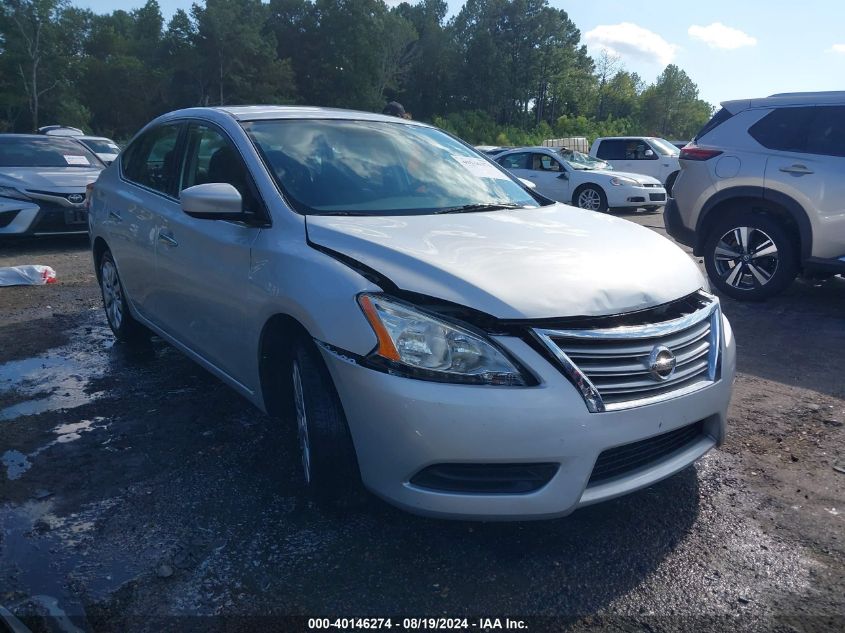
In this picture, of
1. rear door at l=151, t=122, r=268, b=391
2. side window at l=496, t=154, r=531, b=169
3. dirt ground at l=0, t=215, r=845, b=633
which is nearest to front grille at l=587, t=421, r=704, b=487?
dirt ground at l=0, t=215, r=845, b=633

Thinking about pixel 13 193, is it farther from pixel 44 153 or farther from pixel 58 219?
pixel 44 153

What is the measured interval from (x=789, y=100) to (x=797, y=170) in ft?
2.48

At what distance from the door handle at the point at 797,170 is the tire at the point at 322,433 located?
5144mm

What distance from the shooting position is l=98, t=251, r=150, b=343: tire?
510cm

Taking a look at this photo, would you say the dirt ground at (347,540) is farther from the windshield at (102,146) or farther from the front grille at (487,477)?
the windshield at (102,146)

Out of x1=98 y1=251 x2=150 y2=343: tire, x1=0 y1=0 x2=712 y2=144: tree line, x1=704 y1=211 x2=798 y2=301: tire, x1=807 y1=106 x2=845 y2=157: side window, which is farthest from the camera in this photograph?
x1=0 y1=0 x2=712 y2=144: tree line

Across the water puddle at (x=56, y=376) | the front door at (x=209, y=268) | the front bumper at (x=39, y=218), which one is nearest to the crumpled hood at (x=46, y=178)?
the front bumper at (x=39, y=218)

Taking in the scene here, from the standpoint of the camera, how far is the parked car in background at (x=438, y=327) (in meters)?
2.35

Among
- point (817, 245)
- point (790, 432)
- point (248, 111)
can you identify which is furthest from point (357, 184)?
point (817, 245)

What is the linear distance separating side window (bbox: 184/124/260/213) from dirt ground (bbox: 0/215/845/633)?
126 centimetres

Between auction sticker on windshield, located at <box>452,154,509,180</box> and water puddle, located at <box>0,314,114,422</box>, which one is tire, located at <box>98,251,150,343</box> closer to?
water puddle, located at <box>0,314,114,422</box>

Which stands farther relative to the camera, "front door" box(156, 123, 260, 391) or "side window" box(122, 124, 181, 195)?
"side window" box(122, 124, 181, 195)

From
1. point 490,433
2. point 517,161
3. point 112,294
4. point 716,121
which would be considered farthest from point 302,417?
point 517,161

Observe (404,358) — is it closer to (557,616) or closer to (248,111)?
(557,616)
